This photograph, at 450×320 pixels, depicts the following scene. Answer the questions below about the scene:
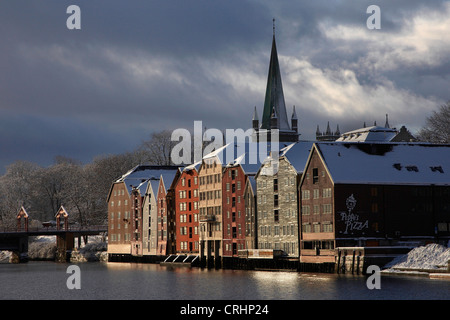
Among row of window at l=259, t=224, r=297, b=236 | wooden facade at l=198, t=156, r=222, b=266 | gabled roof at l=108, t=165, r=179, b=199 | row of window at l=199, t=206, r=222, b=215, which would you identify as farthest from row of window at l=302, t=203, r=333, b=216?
gabled roof at l=108, t=165, r=179, b=199

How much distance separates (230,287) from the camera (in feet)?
294

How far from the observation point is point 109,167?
199625mm

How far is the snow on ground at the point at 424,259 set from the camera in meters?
91.1

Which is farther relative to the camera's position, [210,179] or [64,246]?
[64,246]

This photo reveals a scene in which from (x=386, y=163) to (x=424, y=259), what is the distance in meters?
19.5

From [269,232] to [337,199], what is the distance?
68.5 feet

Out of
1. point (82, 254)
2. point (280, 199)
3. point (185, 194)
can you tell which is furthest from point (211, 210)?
point (82, 254)

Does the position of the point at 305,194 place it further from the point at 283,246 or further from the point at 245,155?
the point at 245,155

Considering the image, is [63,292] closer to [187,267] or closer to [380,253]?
[380,253]

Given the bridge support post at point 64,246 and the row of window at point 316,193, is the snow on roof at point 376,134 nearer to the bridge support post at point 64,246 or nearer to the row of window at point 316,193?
the row of window at point 316,193

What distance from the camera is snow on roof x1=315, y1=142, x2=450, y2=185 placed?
10725cm

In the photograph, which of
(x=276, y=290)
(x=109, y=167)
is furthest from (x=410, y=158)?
(x=109, y=167)

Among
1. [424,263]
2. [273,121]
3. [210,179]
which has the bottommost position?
[424,263]

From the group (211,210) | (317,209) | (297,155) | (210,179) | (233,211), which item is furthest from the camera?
(210,179)
